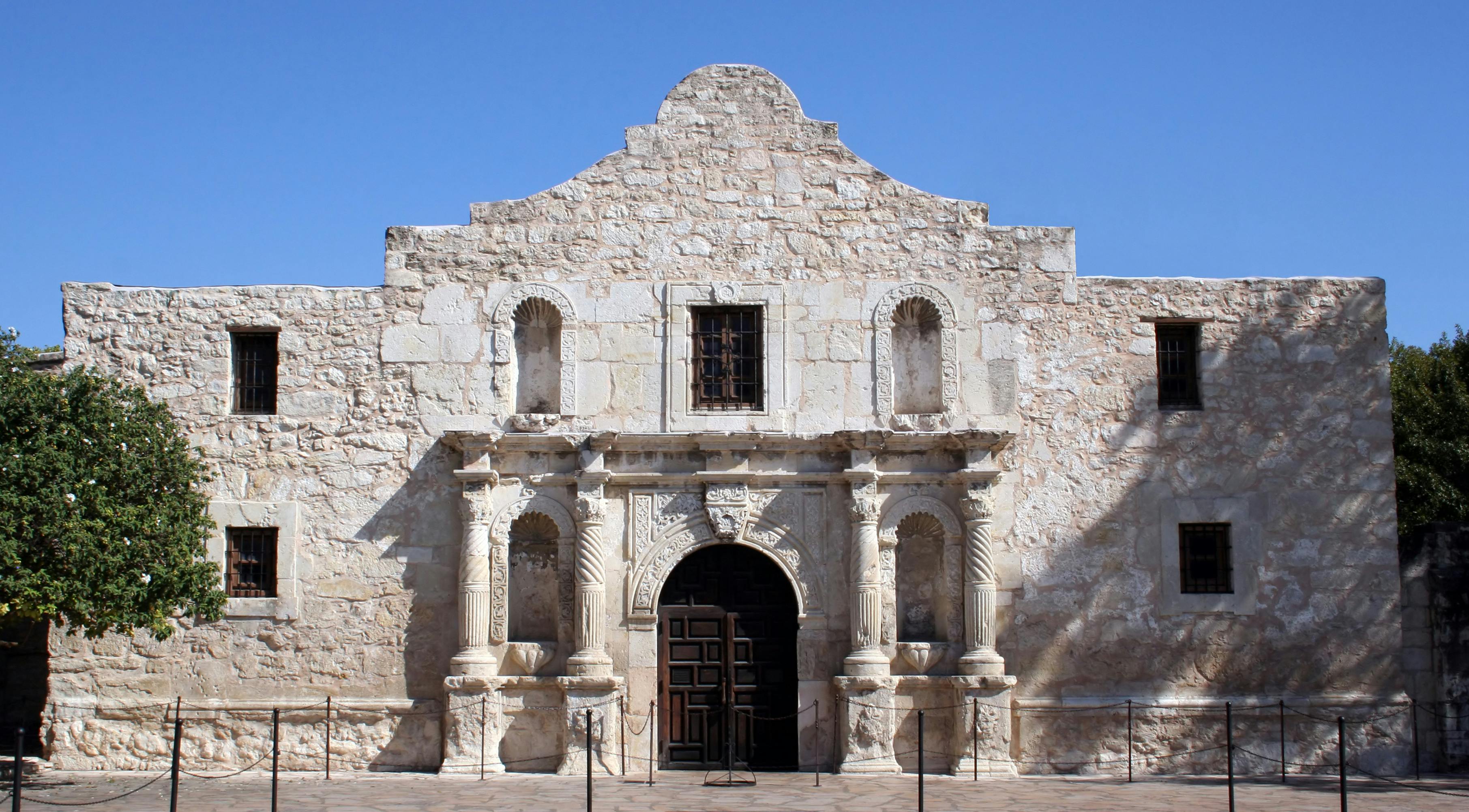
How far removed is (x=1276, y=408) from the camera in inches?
598

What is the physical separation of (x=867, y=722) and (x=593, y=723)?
9.42ft

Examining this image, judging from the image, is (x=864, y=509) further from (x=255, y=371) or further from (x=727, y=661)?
(x=255, y=371)

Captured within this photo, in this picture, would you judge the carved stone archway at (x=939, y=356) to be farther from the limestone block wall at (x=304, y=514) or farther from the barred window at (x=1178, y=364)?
the limestone block wall at (x=304, y=514)

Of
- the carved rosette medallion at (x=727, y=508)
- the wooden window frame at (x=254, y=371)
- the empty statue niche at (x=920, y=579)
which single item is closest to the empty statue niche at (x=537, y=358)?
the carved rosette medallion at (x=727, y=508)

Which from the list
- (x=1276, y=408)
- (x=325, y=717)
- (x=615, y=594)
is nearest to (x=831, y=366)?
(x=615, y=594)

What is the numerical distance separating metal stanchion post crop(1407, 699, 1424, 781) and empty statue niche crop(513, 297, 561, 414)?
10.1 metres

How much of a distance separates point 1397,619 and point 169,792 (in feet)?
42.9

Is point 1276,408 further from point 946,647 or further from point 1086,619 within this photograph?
point 946,647

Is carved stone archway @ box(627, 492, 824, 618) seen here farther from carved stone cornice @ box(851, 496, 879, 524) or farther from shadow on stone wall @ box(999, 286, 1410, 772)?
shadow on stone wall @ box(999, 286, 1410, 772)

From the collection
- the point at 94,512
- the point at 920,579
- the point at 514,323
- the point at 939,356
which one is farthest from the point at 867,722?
the point at 94,512

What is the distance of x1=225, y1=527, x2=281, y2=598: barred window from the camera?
48.6 ft

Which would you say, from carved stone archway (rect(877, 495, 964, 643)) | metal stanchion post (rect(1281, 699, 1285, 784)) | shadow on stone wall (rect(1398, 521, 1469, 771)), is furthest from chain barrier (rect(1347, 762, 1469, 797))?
carved stone archway (rect(877, 495, 964, 643))

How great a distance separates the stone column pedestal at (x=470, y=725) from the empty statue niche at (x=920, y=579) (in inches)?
178

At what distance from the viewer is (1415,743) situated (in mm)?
14867
